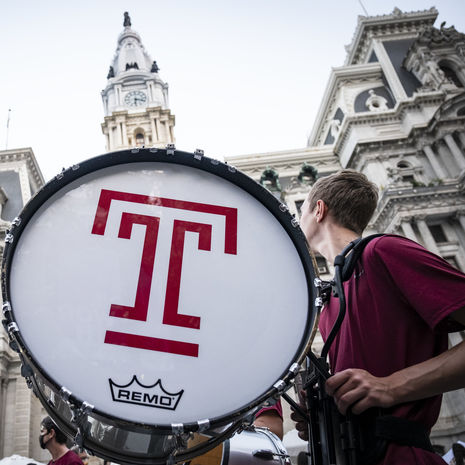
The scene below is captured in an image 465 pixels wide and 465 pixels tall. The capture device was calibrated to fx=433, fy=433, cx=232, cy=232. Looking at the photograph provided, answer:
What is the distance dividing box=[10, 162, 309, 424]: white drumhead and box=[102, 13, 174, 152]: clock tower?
108ft

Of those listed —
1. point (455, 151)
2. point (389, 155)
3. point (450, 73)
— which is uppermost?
point (450, 73)

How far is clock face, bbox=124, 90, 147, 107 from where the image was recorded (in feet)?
164

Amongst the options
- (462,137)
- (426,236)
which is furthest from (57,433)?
(462,137)

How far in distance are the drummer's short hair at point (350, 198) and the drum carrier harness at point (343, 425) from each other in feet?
1.83

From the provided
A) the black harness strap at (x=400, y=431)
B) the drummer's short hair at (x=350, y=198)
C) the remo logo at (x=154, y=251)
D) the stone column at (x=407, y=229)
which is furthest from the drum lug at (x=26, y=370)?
the stone column at (x=407, y=229)

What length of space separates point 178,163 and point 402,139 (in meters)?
28.6

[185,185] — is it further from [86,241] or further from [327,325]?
[327,325]

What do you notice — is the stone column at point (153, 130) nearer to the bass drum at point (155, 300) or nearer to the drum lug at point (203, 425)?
the bass drum at point (155, 300)

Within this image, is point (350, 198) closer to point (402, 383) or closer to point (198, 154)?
Result: point (198, 154)

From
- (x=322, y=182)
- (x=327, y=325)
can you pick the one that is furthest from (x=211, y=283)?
(x=322, y=182)

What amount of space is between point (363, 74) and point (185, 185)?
3467cm

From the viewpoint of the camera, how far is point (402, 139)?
27.6 metres

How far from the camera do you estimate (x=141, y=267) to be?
1548 millimetres

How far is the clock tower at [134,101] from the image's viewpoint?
4353 centimetres
